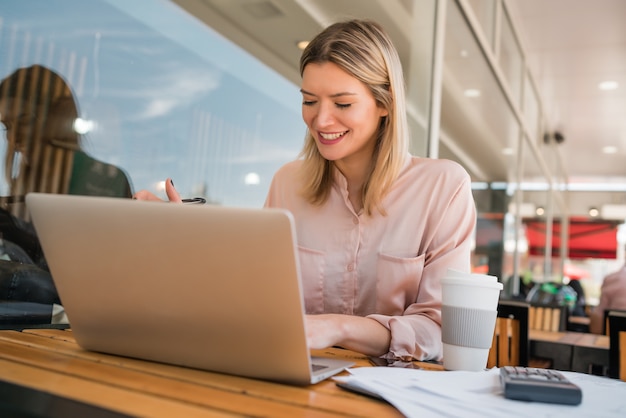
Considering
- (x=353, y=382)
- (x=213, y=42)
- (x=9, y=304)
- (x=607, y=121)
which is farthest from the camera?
(x=607, y=121)

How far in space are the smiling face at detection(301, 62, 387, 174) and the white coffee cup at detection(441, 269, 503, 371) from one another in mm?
574

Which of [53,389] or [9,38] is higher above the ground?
[9,38]

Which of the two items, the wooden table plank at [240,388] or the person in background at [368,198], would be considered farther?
the person in background at [368,198]

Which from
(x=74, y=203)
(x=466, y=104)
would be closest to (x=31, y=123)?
(x=74, y=203)

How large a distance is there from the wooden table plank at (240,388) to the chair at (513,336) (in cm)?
171

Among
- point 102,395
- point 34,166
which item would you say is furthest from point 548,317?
point 102,395

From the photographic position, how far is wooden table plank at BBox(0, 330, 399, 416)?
0.63 meters

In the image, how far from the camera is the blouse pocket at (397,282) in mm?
1296

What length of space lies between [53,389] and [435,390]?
1.34 feet

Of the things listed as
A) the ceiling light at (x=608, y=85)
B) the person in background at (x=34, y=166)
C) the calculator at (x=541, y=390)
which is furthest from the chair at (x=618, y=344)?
the ceiling light at (x=608, y=85)

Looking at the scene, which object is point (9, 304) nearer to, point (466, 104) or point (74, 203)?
point (74, 203)

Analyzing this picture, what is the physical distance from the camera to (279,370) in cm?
73

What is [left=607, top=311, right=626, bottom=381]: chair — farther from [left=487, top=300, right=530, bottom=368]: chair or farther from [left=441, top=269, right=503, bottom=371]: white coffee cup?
[left=441, top=269, right=503, bottom=371]: white coffee cup

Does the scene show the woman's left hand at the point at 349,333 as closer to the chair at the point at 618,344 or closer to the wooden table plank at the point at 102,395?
the wooden table plank at the point at 102,395
